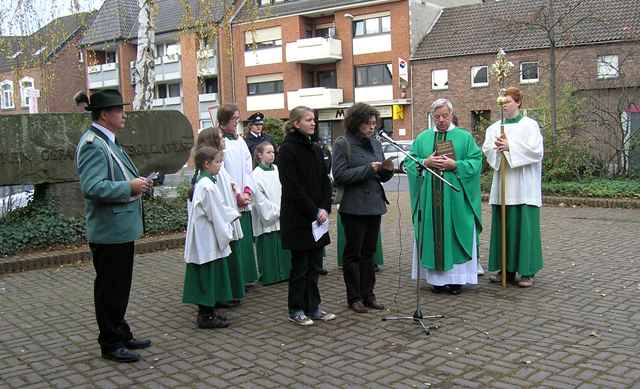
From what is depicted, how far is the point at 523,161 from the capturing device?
727 centimetres

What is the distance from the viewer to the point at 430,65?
121ft

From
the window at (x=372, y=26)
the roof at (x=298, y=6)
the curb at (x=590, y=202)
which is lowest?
the curb at (x=590, y=202)

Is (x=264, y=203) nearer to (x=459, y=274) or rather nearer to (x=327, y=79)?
(x=459, y=274)

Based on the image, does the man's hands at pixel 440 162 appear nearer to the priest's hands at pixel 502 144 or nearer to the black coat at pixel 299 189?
the priest's hands at pixel 502 144

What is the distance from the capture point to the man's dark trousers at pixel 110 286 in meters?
5.06

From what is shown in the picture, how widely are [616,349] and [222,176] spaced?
12.6ft

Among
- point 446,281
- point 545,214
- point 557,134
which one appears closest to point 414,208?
point 446,281

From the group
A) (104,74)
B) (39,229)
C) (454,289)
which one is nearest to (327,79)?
(104,74)

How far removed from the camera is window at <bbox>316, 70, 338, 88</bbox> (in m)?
41.8

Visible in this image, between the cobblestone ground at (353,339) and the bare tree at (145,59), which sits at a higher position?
the bare tree at (145,59)

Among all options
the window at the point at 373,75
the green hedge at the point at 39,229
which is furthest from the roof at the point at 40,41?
the window at the point at 373,75

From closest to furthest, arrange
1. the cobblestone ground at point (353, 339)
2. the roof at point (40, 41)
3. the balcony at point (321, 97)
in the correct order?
1. the cobblestone ground at point (353, 339)
2. the roof at point (40, 41)
3. the balcony at point (321, 97)

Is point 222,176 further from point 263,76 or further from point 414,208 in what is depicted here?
point 263,76

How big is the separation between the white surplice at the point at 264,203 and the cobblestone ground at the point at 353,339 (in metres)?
0.71
